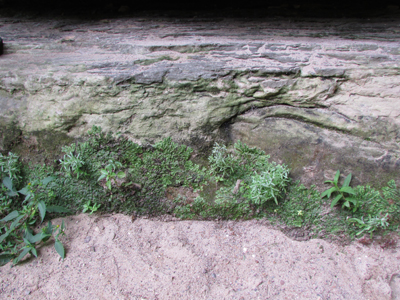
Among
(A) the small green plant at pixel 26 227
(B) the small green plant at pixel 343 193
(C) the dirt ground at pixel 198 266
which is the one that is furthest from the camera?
(A) the small green plant at pixel 26 227

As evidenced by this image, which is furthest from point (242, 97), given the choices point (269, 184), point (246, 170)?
point (269, 184)

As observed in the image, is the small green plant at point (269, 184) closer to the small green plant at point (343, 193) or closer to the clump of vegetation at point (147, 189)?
the clump of vegetation at point (147, 189)

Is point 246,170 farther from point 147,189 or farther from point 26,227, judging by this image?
point 26,227

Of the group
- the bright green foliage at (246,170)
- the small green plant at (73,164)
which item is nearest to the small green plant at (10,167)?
the small green plant at (73,164)

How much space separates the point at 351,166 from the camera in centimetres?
226

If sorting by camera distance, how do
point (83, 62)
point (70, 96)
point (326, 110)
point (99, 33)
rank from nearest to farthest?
point (326, 110), point (70, 96), point (83, 62), point (99, 33)

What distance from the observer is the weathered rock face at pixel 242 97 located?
225 cm

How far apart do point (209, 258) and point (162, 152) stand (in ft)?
3.34

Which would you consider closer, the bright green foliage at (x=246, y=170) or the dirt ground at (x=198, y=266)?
the dirt ground at (x=198, y=266)

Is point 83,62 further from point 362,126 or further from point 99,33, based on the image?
point 362,126

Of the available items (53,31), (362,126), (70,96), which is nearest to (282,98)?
(362,126)

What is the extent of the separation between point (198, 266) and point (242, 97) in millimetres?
1485

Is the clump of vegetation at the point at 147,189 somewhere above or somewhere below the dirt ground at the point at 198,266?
above

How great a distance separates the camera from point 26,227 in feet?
7.80
